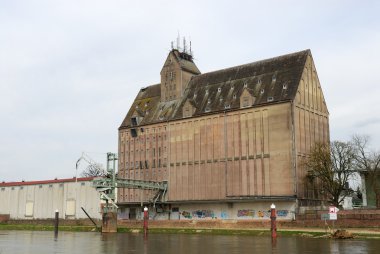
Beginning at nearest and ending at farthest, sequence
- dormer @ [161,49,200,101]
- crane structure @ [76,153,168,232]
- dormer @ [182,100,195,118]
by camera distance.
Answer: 1. crane structure @ [76,153,168,232]
2. dormer @ [182,100,195,118]
3. dormer @ [161,49,200,101]

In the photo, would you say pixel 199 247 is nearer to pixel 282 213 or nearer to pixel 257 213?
pixel 282 213

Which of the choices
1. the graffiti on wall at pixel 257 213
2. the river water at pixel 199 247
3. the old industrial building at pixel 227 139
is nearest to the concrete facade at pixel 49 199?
the old industrial building at pixel 227 139

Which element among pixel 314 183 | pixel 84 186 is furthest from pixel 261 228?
pixel 84 186

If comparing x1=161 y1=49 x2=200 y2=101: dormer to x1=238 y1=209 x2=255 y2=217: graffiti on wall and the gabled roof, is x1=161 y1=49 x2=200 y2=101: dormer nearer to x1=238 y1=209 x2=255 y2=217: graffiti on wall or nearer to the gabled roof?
the gabled roof

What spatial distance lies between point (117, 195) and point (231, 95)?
30.2 meters

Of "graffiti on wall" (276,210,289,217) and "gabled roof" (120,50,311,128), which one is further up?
"gabled roof" (120,50,311,128)

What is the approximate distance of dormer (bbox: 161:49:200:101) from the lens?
91.4 m

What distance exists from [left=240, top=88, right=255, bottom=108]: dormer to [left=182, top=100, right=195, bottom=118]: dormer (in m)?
10.2

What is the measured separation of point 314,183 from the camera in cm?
7325

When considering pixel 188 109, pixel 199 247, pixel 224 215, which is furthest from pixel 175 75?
pixel 199 247

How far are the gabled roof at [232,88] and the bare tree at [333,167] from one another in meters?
9.48

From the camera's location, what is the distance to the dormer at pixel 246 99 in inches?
3012

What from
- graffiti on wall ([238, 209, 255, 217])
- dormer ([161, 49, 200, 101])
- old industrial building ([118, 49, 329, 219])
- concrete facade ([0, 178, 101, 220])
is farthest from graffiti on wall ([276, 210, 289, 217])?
concrete facade ([0, 178, 101, 220])

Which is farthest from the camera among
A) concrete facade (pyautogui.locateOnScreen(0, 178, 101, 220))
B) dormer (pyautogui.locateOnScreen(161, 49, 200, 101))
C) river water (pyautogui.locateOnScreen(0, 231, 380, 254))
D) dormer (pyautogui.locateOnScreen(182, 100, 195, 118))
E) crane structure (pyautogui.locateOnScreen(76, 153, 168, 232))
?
dormer (pyautogui.locateOnScreen(161, 49, 200, 101))
